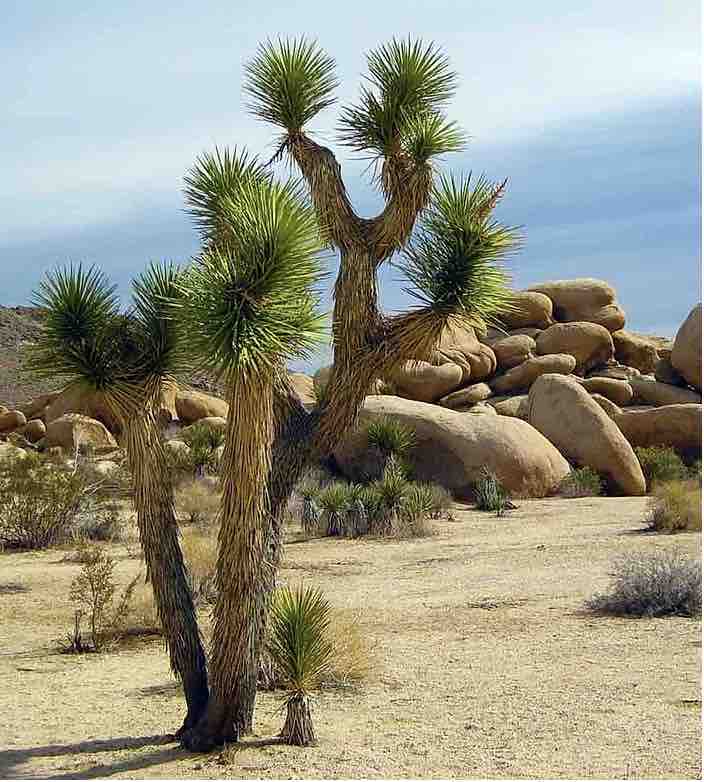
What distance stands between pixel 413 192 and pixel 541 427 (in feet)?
68.1

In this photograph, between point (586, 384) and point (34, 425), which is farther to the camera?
point (34, 425)

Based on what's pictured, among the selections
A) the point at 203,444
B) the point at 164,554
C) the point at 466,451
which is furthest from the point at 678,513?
the point at 203,444

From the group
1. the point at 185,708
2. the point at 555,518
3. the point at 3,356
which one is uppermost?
the point at 3,356

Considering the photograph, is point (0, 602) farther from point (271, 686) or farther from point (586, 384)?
point (586, 384)

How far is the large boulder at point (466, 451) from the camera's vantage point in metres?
24.4

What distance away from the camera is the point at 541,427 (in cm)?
2803

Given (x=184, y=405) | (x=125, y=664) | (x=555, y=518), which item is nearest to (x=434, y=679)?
(x=125, y=664)

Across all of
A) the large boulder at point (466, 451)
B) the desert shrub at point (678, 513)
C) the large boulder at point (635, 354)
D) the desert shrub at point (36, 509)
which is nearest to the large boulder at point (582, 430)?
the large boulder at point (466, 451)

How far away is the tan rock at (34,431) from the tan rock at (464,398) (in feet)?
51.1

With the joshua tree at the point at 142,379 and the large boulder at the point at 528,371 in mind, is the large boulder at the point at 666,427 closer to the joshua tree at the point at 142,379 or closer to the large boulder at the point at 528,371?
the large boulder at the point at 528,371

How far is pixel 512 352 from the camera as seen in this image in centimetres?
3478

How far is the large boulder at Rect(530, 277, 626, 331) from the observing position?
37594 millimetres

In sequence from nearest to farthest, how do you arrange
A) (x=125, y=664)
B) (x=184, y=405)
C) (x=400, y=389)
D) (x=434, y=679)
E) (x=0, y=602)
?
(x=434, y=679), (x=125, y=664), (x=0, y=602), (x=400, y=389), (x=184, y=405)

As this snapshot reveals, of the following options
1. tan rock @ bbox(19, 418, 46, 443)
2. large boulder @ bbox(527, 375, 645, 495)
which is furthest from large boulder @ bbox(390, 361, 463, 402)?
tan rock @ bbox(19, 418, 46, 443)
